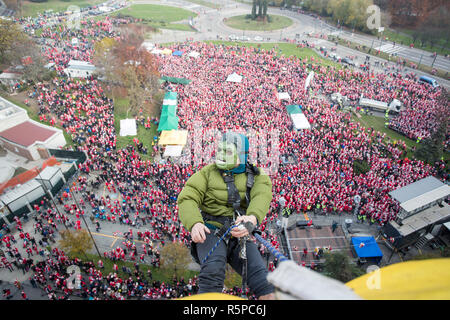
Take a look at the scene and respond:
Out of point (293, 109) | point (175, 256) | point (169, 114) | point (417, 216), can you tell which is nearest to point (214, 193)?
point (175, 256)

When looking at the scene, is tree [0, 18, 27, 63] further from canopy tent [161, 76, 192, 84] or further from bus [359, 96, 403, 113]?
bus [359, 96, 403, 113]

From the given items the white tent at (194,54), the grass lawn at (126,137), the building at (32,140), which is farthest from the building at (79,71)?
the white tent at (194,54)

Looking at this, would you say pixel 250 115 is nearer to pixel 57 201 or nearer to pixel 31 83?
pixel 57 201

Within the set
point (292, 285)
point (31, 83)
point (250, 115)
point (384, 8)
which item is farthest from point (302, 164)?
point (384, 8)

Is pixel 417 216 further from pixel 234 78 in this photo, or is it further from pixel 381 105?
pixel 234 78

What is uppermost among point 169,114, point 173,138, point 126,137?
point 169,114

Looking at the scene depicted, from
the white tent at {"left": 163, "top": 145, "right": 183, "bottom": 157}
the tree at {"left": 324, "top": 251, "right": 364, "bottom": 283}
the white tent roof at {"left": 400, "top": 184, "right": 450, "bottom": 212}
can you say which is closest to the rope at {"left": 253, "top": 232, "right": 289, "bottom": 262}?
the tree at {"left": 324, "top": 251, "right": 364, "bottom": 283}
